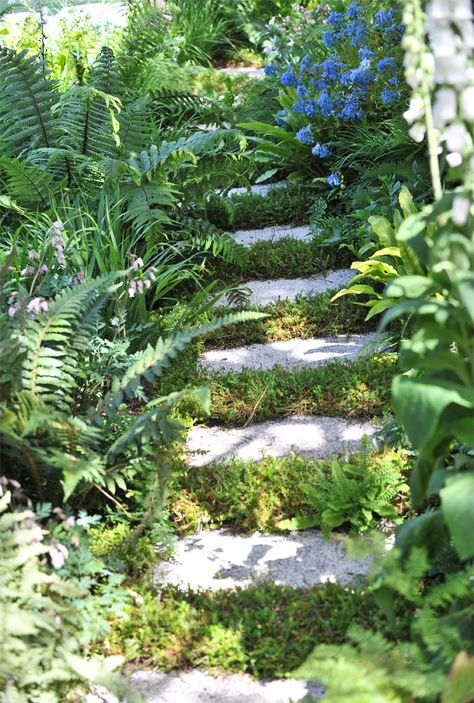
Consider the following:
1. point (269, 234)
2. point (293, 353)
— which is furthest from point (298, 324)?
point (269, 234)

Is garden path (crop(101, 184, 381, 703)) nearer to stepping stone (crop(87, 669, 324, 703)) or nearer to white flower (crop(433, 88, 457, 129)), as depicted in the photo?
stepping stone (crop(87, 669, 324, 703))

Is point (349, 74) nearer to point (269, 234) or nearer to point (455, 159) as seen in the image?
point (269, 234)

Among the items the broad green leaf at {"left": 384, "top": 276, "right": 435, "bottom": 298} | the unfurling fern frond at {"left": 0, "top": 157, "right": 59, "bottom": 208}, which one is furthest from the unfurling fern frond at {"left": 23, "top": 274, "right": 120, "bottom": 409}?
the unfurling fern frond at {"left": 0, "top": 157, "right": 59, "bottom": 208}

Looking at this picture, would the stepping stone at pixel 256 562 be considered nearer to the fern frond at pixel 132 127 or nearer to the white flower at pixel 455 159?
the white flower at pixel 455 159

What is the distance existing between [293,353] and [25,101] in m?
2.06

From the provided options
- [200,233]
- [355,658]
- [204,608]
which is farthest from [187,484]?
[200,233]

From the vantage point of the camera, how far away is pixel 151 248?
12.9 feet

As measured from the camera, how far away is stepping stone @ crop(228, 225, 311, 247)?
4.79 metres

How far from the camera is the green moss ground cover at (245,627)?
2213 mm

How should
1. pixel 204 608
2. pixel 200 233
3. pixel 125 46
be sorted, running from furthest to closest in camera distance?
1. pixel 125 46
2. pixel 200 233
3. pixel 204 608

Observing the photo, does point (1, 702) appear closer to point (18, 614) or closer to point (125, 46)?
point (18, 614)

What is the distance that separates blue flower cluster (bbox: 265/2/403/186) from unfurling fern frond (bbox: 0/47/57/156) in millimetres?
1551

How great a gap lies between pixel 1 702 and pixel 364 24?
4528 mm

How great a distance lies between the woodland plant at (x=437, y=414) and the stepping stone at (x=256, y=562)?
36 cm
